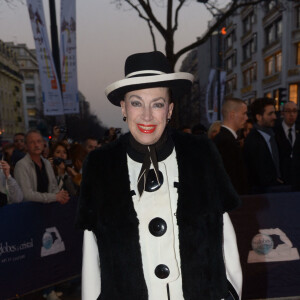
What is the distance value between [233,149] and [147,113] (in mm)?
2413

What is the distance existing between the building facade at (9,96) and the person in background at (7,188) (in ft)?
225

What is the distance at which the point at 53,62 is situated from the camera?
7164 millimetres

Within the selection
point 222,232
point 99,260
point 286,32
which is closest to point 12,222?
point 99,260

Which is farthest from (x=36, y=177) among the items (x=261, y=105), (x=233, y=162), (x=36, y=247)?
(x=261, y=105)

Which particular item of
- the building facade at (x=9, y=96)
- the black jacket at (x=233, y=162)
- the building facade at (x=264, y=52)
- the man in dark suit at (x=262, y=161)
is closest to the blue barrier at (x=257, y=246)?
the black jacket at (x=233, y=162)

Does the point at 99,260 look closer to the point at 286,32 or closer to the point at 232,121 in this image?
the point at 232,121

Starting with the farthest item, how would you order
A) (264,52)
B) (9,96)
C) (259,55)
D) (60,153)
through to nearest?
(9,96), (259,55), (264,52), (60,153)

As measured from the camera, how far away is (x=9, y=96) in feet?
246

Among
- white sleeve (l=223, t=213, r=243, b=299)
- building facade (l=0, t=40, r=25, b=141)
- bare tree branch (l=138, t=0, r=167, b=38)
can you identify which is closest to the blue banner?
white sleeve (l=223, t=213, r=243, b=299)

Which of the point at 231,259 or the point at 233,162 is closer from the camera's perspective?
the point at 231,259

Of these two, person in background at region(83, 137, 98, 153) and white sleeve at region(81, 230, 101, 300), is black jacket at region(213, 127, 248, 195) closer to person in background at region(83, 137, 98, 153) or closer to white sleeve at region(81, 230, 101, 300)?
white sleeve at region(81, 230, 101, 300)

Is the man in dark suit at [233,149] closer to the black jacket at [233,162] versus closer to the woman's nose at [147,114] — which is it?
the black jacket at [233,162]

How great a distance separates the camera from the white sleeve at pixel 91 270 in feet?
5.84

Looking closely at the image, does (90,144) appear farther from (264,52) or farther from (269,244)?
(264,52)
